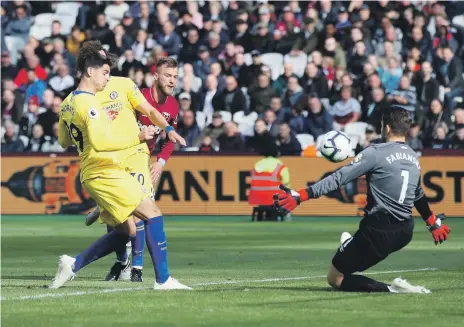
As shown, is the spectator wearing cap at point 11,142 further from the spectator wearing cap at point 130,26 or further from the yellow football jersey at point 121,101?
the yellow football jersey at point 121,101

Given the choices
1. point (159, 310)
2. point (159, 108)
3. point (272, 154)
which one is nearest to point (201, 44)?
point (272, 154)

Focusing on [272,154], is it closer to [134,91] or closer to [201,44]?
[201,44]

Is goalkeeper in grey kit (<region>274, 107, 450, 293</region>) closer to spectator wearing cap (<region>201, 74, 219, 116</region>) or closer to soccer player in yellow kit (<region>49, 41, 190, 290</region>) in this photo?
soccer player in yellow kit (<region>49, 41, 190, 290</region>)

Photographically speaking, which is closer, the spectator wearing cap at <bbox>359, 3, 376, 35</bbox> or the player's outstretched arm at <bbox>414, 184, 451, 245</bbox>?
the player's outstretched arm at <bbox>414, 184, 451, 245</bbox>

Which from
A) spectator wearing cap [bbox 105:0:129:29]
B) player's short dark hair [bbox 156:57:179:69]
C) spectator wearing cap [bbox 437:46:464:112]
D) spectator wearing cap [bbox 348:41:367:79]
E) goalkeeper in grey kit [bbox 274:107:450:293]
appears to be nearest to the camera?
goalkeeper in grey kit [bbox 274:107:450:293]

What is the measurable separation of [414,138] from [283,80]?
381cm

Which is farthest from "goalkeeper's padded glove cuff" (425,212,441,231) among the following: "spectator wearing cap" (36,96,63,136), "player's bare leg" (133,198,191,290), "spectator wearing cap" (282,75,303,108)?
"spectator wearing cap" (36,96,63,136)

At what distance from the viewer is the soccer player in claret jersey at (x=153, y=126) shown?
38.8 ft

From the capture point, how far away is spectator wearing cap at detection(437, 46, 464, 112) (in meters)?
25.8

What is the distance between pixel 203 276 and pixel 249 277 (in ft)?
1.62

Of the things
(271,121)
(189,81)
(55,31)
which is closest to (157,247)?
(271,121)

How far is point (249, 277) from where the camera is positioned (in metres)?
12.1

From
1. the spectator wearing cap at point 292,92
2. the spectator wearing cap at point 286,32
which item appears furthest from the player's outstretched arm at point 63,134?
the spectator wearing cap at point 286,32

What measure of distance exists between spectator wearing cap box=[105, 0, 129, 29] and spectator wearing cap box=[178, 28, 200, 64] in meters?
2.98
